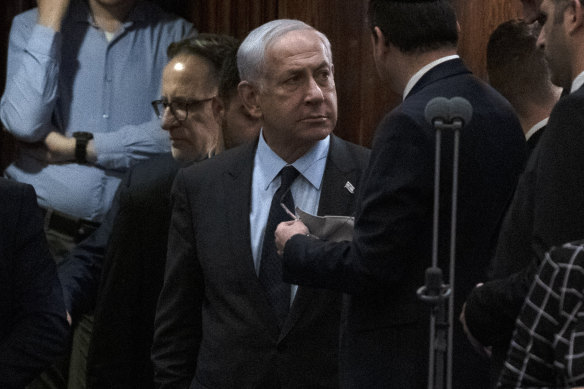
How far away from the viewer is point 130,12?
183 inches

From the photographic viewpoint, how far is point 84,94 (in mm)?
4559

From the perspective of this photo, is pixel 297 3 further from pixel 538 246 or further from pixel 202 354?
pixel 538 246

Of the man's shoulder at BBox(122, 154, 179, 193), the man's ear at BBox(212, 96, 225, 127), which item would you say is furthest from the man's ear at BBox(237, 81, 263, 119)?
the man's shoulder at BBox(122, 154, 179, 193)

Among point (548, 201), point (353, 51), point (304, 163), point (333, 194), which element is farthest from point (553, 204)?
point (353, 51)

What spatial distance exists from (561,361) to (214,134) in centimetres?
221

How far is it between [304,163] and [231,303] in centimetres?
45

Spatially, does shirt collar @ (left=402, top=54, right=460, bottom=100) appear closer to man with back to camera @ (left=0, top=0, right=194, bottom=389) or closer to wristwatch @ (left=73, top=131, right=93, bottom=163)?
man with back to camera @ (left=0, top=0, right=194, bottom=389)

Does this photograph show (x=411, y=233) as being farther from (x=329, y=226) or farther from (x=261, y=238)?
(x=261, y=238)

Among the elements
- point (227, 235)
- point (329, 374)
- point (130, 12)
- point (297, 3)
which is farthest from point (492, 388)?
point (130, 12)

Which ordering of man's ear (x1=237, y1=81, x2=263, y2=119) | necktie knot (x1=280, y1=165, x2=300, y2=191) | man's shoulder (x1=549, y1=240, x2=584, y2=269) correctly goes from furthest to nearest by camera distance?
man's ear (x1=237, y1=81, x2=263, y2=119), necktie knot (x1=280, y1=165, x2=300, y2=191), man's shoulder (x1=549, y1=240, x2=584, y2=269)

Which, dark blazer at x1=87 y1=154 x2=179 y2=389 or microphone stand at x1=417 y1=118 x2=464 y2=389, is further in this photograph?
dark blazer at x1=87 y1=154 x2=179 y2=389

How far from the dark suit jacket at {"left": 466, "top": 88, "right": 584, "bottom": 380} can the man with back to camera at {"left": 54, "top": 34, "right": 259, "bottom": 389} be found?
1.46m

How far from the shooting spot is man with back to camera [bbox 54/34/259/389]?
3559 mm

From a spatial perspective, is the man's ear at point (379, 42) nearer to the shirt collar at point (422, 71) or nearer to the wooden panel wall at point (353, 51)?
the shirt collar at point (422, 71)
